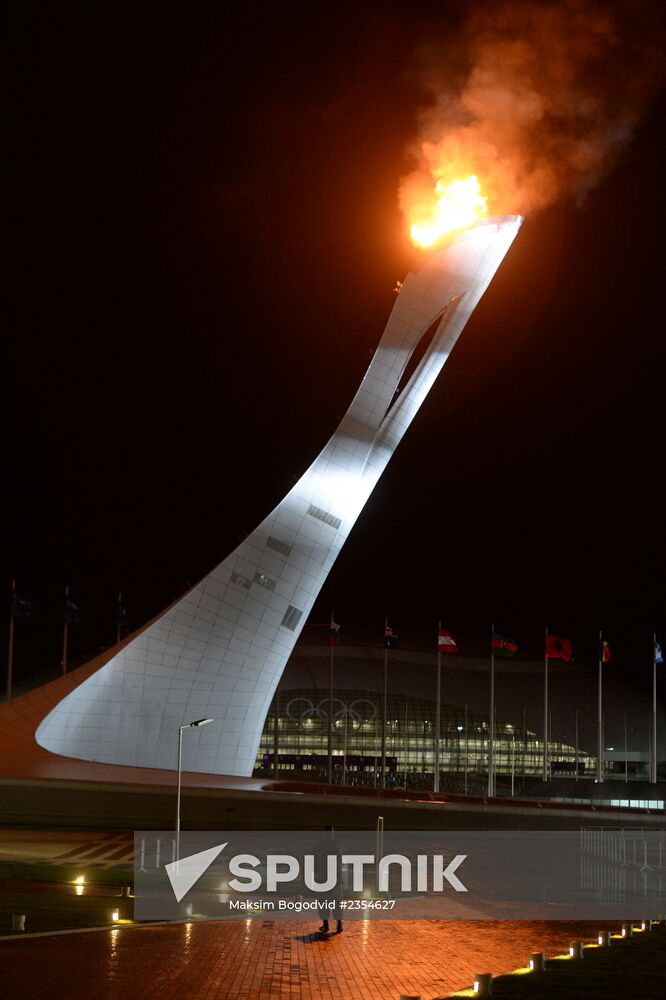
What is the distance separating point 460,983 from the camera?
9961 mm

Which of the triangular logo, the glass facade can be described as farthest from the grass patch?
the glass facade

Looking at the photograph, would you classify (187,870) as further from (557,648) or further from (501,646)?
(557,648)

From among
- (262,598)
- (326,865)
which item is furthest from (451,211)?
(326,865)

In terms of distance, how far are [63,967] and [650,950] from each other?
5.75 meters

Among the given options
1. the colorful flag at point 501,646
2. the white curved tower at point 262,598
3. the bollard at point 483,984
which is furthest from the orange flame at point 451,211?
the bollard at point 483,984

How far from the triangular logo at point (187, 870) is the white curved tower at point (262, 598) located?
830cm

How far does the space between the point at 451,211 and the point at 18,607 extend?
1714 centimetres

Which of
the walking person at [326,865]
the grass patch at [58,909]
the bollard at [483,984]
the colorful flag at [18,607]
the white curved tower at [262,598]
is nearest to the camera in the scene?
the bollard at [483,984]

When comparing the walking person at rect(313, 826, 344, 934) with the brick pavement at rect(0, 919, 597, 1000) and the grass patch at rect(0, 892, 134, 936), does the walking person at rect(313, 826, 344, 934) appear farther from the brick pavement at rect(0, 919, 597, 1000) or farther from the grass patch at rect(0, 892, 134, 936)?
the grass patch at rect(0, 892, 134, 936)

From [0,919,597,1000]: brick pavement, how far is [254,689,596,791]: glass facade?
167 ft

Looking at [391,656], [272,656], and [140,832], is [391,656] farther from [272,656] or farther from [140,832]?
[140,832]

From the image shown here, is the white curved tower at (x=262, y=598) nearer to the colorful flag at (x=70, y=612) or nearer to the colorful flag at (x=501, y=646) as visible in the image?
the colorful flag at (x=70, y=612)

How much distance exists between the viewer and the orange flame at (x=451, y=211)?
29.1 meters

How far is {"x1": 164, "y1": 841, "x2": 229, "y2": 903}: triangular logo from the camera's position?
1588 centimetres
